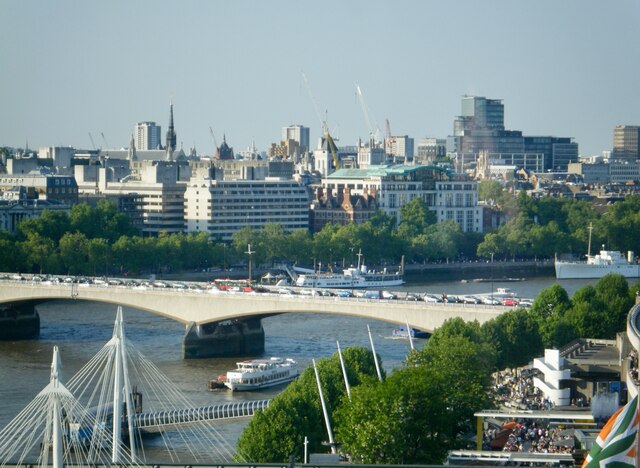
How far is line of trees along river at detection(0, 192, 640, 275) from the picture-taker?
63062 mm

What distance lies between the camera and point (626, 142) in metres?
150

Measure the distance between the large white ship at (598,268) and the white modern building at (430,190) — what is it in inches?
512

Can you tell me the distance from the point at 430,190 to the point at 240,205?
11.9 m

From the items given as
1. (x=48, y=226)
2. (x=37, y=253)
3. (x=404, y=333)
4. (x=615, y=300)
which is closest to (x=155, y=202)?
(x=48, y=226)

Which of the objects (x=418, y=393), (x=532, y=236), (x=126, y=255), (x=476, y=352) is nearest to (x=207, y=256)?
(x=126, y=255)

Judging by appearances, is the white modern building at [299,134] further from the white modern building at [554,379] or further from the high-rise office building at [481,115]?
the white modern building at [554,379]

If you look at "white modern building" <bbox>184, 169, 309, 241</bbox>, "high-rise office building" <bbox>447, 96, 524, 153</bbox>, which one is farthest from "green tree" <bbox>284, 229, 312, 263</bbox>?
"high-rise office building" <bbox>447, 96, 524, 153</bbox>

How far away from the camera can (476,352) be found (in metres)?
29.2

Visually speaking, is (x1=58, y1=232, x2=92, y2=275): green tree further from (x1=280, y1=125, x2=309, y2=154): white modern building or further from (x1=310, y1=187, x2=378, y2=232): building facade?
(x1=280, y1=125, x2=309, y2=154): white modern building

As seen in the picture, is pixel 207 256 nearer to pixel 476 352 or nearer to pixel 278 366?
pixel 278 366

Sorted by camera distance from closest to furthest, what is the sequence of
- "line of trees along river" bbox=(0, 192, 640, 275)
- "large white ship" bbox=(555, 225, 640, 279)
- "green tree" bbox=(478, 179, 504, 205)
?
"line of trees along river" bbox=(0, 192, 640, 275), "large white ship" bbox=(555, 225, 640, 279), "green tree" bbox=(478, 179, 504, 205)

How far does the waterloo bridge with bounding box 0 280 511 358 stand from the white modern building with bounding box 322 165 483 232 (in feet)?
125

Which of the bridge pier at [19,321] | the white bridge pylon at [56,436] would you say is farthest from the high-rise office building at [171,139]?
the white bridge pylon at [56,436]

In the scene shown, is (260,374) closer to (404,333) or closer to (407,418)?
(404,333)
